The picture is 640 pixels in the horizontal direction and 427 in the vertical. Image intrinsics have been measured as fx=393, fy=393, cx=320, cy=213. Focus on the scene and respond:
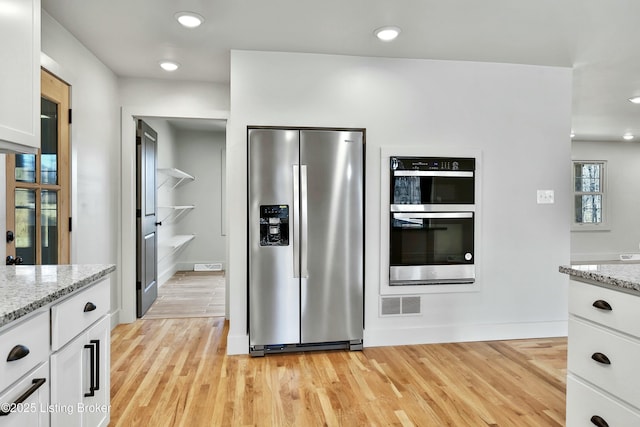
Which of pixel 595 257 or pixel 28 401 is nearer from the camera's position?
pixel 28 401

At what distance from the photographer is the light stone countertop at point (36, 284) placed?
1130mm

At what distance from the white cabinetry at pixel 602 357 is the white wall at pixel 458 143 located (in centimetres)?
161

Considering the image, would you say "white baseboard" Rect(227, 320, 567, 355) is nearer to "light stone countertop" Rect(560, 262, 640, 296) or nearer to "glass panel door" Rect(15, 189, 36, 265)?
"glass panel door" Rect(15, 189, 36, 265)

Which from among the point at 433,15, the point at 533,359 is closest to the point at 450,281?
the point at 533,359

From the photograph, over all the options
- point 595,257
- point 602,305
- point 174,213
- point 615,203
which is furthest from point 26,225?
point 615,203

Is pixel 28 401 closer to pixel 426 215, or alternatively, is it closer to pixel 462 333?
pixel 426 215

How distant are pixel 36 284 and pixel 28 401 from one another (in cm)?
43

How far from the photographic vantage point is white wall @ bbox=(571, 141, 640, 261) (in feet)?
26.7

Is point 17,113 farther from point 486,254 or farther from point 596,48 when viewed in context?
point 596,48

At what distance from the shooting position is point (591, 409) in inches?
65.8

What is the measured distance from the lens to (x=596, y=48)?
122 inches

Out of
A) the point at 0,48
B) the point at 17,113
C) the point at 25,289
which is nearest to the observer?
the point at 25,289

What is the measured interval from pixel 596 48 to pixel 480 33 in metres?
1.07

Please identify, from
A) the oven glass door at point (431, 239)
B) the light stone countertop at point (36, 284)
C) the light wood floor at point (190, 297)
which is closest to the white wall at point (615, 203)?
the oven glass door at point (431, 239)
